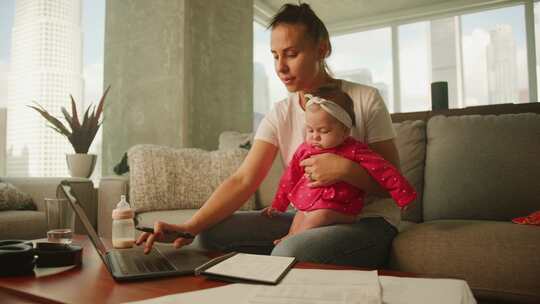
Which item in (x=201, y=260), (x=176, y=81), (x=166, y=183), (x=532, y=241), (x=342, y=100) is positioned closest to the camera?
(x=201, y=260)

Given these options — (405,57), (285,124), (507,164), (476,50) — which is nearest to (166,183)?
(285,124)

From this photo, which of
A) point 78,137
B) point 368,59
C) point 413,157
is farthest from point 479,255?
point 368,59

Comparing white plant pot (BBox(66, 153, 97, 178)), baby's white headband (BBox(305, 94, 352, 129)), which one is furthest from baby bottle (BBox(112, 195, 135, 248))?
white plant pot (BBox(66, 153, 97, 178))

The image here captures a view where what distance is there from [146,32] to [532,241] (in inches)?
129

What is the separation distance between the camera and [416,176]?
6.25 ft

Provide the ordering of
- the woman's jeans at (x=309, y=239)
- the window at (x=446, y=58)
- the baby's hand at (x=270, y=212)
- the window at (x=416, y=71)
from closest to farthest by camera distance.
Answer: the woman's jeans at (x=309, y=239)
the baby's hand at (x=270, y=212)
the window at (x=446, y=58)
the window at (x=416, y=71)

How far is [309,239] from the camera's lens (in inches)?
41.1

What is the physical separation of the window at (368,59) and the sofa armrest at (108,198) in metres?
4.58

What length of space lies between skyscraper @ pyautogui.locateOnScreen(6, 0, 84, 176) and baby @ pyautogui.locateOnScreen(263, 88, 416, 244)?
113 inches

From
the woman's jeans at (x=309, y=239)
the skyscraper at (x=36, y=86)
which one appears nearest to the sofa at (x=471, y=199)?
the woman's jeans at (x=309, y=239)

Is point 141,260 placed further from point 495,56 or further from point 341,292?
point 495,56

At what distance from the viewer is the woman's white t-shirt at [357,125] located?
4.27 feet

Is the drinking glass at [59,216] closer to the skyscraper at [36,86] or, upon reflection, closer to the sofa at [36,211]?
the sofa at [36,211]

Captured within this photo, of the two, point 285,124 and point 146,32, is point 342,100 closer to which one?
point 285,124
